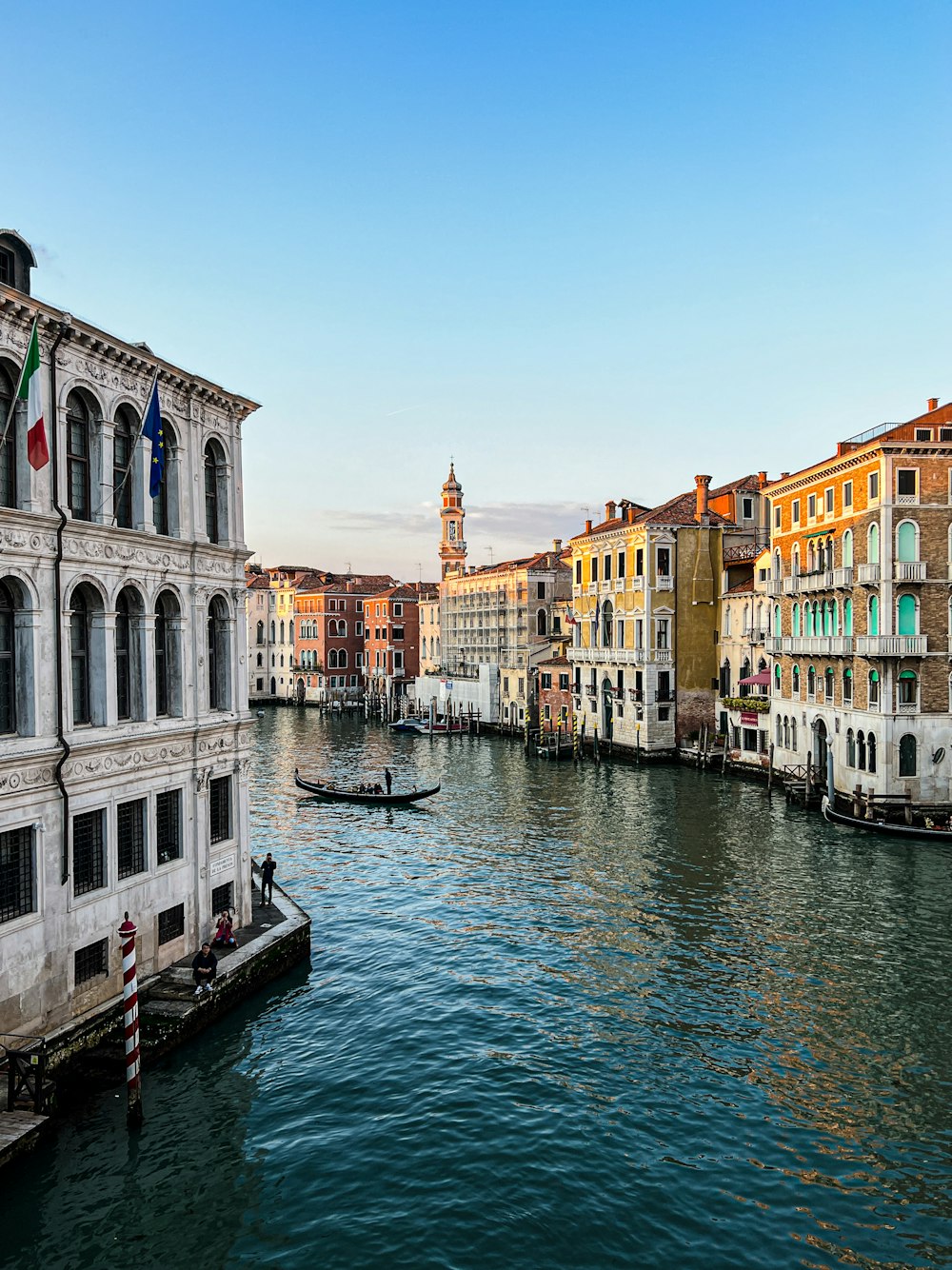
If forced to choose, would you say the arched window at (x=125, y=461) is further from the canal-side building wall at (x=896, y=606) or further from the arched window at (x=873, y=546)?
the arched window at (x=873, y=546)

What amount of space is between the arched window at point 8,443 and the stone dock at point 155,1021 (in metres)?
7.94

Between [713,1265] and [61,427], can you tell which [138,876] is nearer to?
[61,427]

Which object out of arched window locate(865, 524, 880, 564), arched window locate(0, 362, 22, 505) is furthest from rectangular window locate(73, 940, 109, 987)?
arched window locate(865, 524, 880, 564)

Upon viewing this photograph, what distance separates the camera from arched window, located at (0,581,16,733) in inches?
538

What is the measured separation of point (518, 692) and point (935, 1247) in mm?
57805

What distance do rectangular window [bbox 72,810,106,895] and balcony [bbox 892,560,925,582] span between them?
27497mm

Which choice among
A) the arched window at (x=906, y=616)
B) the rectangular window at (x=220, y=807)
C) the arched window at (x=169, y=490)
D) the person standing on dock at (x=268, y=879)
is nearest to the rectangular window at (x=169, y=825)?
the rectangular window at (x=220, y=807)

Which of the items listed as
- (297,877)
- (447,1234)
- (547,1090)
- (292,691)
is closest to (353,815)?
(297,877)

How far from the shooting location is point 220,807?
19.0 m

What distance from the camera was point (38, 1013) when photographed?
538 inches

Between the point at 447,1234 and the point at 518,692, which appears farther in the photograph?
the point at 518,692

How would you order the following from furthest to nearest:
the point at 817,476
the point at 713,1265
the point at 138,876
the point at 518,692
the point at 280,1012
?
the point at 518,692, the point at 817,476, the point at 280,1012, the point at 138,876, the point at 713,1265

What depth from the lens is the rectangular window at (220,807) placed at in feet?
61.5

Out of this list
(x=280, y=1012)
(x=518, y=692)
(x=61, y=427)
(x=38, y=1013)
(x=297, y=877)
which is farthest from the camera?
(x=518, y=692)
